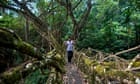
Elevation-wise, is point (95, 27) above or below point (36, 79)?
below

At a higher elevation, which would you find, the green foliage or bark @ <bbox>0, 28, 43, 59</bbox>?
bark @ <bbox>0, 28, 43, 59</bbox>

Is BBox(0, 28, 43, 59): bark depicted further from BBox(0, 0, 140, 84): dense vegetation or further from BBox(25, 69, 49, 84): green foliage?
BBox(0, 0, 140, 84): dense vegetation

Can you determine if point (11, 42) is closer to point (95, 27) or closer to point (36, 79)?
point (36, 79)

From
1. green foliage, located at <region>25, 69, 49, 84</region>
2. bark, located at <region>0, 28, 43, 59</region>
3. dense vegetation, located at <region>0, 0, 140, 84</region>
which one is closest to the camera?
bark, located at <region>0, 28, 43, 59</region>

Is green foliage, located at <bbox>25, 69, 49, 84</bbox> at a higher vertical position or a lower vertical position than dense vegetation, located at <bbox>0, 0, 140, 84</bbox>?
higher

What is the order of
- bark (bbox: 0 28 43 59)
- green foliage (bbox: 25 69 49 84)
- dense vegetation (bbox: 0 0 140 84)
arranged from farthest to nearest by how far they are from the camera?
dense vegetation (bbox: 0 0 140 84) → green foliage (bbox: 25 69 49 84) → bark (bbox: 0 28 43 59)

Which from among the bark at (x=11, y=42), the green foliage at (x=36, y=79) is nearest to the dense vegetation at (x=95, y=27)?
the green foliage at (x=36, y=79)

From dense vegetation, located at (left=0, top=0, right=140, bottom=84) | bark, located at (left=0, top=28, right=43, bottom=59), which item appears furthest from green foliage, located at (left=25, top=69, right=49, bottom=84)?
dense vegetation, located at (left=0, top=0, right=140, bottom=84)

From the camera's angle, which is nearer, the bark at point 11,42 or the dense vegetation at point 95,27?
the bark at point 11,42

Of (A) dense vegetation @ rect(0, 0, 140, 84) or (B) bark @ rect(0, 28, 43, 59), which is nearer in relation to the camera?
(B) bark @ rect(0, 28, 43, 59)

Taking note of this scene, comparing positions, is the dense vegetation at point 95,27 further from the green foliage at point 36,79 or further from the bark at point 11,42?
the bark at point 11,42

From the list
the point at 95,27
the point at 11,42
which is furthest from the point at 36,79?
the point at 95,27

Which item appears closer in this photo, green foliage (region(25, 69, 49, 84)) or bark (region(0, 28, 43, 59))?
bark (region(0, 28, 43, 59))

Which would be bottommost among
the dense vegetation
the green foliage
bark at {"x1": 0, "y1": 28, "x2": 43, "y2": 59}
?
the dense vegetation
